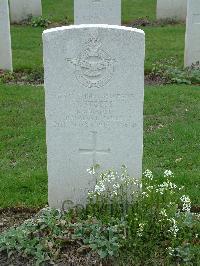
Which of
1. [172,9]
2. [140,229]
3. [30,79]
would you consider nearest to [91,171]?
[140,229]

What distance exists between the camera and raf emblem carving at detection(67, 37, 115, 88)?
4523 mm

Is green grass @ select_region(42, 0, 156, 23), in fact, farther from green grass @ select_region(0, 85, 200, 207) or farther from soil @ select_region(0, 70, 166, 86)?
green grass @ select_region(0, 85, 200, 207)

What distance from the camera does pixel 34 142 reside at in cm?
685

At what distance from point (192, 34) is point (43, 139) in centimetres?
402

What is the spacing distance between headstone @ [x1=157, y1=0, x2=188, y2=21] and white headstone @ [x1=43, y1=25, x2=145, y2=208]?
1006 centimetres

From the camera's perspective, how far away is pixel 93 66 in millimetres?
4582

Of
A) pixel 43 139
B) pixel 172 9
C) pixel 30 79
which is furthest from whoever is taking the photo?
pixel 172 9

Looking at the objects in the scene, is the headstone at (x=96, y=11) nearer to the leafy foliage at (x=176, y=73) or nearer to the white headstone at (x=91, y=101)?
the leafy foliage at (x=176, y=73)

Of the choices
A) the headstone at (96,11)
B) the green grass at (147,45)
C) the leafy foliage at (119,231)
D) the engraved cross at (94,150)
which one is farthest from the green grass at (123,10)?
the leafy foliage at (119,231)

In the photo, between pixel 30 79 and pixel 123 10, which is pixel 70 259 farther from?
pixel 123 10

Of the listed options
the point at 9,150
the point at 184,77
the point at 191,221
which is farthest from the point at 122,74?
the point at 184,77

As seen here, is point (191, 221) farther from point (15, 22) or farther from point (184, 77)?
point (15, 22)

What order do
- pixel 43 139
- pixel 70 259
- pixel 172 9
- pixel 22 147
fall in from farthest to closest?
pixel 172 9 → pixel 43 139 → pixel 22 147 → pixel 70 259

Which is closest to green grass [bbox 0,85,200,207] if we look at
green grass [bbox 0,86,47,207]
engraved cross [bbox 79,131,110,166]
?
green grass [bbox 0,86,47,207]
